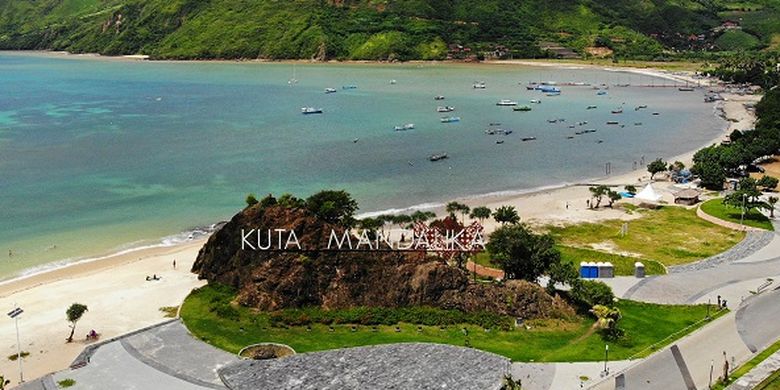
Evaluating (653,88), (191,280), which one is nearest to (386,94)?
(653,88)

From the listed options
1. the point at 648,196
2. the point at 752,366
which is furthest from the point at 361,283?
the point at 648,196

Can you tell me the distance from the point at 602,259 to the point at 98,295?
37103 millimetres

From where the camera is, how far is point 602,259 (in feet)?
176

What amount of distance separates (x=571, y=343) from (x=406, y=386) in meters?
10.6

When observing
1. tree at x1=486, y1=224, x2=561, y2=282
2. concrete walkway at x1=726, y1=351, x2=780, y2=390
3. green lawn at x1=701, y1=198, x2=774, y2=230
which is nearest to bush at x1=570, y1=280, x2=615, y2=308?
tree at x1=486, y1=224, x2=561, y2=282

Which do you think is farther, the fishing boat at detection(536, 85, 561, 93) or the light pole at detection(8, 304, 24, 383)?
the fishing boat at detection(536, 85, 561, 93)

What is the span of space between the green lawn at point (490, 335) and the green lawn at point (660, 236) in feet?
46.0

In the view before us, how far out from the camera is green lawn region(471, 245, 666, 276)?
50375mm

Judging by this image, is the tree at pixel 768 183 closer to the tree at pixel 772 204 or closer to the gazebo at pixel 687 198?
the tree at pixel 772 204

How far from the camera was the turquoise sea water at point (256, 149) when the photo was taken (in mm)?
70688

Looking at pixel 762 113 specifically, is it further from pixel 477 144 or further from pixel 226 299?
pixel 226 299

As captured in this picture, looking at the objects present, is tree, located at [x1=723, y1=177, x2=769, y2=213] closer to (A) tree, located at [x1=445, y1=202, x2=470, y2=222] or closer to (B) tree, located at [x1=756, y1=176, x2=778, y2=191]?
(B) tree, located at [x1=756, y1=176, x2=778, y2=191]

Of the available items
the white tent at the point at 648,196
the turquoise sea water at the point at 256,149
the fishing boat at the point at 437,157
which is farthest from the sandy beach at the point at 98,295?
the fishing boat at the point at 437,157

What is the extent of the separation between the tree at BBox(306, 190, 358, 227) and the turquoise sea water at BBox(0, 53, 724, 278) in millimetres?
21374
